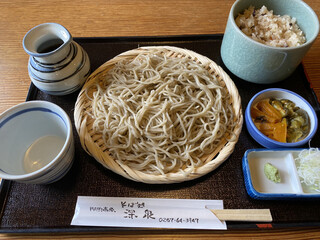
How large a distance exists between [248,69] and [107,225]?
119cm

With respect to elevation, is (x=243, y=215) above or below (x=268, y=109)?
below

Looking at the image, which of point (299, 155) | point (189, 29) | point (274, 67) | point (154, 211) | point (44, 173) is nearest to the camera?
point (44, 173)

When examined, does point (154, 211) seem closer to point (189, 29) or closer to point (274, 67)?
point (274, 67)

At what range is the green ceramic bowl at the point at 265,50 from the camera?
4.33 ft

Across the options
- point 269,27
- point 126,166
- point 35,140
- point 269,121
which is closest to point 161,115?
point 126,166

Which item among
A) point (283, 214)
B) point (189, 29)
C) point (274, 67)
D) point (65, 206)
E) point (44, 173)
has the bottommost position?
point (65, 206)

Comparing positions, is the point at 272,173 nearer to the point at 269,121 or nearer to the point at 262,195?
the point at 262,195

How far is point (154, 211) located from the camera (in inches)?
44.4

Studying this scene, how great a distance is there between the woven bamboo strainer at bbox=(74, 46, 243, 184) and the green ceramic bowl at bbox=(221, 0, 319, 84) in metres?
0.13

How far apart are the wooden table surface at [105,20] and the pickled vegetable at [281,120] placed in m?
0.45

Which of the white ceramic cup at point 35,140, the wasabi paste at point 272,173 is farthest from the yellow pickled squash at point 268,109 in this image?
the white ceramic cup at point 35,140

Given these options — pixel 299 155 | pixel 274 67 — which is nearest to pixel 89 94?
pixel 274 67

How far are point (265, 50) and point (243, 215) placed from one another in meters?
0.88

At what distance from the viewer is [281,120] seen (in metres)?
1.35
